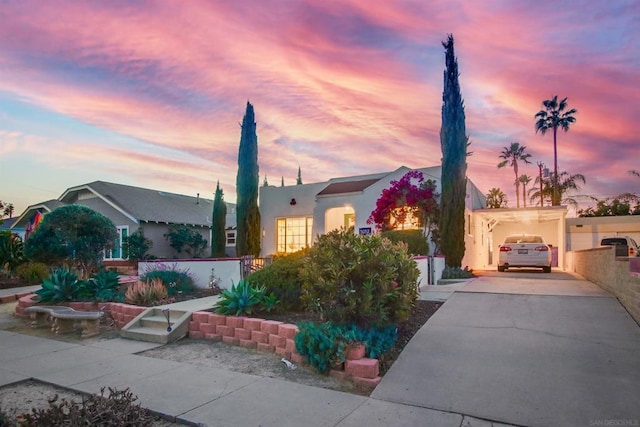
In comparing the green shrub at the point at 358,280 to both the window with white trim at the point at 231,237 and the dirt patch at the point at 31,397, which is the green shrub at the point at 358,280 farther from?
the window with white trim at the point at 231,237

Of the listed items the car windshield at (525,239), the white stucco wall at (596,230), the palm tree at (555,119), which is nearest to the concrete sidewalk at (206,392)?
the car windshield at (525,239)

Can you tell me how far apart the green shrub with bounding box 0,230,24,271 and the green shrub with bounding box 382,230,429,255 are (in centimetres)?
1492

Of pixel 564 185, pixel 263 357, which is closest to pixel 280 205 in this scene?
pixel 263 357

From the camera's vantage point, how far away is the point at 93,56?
10320 mm

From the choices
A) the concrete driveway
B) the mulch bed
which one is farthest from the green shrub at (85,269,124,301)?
the concrete driveway

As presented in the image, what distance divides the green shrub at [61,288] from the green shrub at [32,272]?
22.0 feet

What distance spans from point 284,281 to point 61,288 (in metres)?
5.94

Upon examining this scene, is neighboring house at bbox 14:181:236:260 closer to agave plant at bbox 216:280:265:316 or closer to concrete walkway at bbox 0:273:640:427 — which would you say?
agave plant at bbox 216:280:265:316

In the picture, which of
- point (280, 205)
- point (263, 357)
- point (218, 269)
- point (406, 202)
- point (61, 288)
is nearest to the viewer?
point (263, 357)

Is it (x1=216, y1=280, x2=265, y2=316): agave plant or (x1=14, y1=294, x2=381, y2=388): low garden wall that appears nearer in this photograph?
(x1=14, y1=294, x2=381, y2=388): low garden wall

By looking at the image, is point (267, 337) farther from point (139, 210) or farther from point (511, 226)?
point (511, 226)

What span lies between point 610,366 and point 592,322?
6.16 feet

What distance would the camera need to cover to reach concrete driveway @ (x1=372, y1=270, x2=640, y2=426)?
12.8ft

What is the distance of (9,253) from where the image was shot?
52.4 feet
